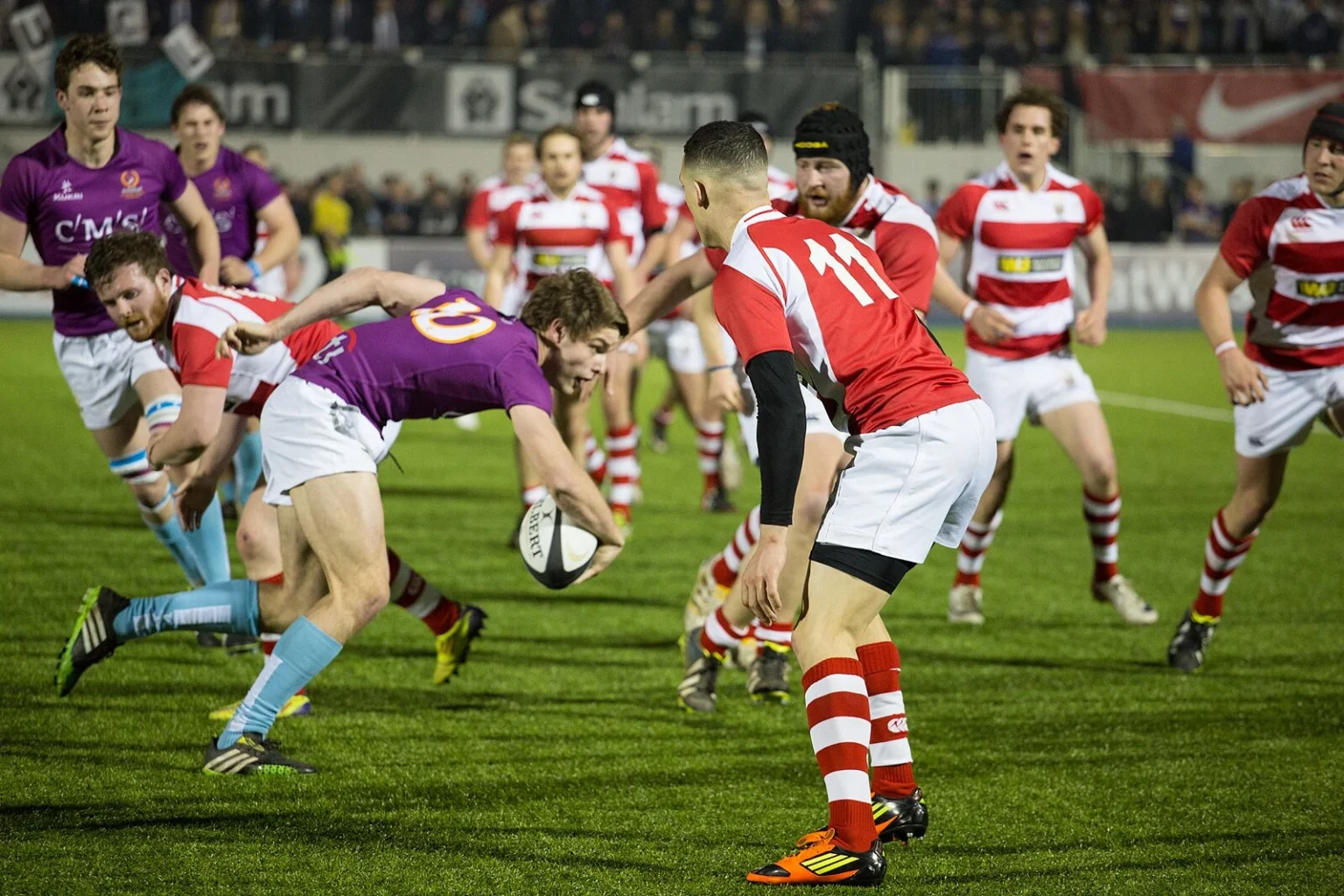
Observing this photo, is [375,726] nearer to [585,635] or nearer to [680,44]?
[585,635]

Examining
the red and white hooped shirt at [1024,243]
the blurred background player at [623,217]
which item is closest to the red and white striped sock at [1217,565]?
the red and white hooped shirt at [1024,243]

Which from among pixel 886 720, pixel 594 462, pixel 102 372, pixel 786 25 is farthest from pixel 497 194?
pixel 786 25

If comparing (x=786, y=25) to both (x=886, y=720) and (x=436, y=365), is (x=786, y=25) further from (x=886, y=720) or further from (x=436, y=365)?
(x=886, y=720)

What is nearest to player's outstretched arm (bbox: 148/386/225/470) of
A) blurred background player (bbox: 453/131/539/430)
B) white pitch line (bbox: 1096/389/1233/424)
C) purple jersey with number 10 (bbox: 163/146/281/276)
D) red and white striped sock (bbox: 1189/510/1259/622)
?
purple jersey with number 10 (bbox: 163/146/281/276)

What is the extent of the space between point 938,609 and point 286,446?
4155 millimetres

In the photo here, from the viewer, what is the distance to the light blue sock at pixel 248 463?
9.03 m

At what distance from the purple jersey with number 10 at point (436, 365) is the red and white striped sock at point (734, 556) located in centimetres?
159

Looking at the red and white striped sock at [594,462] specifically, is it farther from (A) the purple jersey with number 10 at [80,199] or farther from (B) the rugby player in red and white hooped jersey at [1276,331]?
(B) the rugby player in red and white hooped jersey at [1276,331]

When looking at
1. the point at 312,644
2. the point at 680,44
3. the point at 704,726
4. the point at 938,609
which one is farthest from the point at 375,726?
→ the point at 680,44

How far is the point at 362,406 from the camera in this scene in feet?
16.4

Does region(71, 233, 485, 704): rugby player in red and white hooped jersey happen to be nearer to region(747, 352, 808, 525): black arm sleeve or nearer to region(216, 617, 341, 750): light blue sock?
region(216, 617, 341, 750): light blue sock

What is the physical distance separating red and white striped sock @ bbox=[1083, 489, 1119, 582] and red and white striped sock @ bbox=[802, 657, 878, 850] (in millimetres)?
3663

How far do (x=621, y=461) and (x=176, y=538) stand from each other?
334 centimetres

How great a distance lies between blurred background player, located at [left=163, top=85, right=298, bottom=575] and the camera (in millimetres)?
8477
